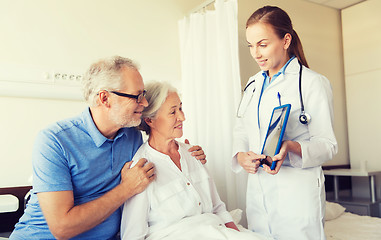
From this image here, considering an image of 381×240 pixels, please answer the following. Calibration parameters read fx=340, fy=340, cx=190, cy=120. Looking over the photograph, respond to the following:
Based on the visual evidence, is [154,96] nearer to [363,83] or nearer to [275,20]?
[275,20]

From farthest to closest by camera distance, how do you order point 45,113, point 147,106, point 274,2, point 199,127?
1. point 274,2
2. point 199,127
3. point 45,113
4. point 147,106

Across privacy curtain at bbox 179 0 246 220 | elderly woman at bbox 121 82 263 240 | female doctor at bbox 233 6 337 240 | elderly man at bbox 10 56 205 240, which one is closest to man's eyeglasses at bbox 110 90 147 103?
elderly man at bbox 10 56 205 240

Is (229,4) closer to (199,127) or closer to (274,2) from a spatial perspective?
(199,127)

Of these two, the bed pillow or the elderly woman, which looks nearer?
the elderly woman

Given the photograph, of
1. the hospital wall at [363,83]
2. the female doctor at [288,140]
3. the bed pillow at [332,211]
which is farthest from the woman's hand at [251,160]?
the hospital wall at [363,83]

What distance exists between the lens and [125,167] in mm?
1528

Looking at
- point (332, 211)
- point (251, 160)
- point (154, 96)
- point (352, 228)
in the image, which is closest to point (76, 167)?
point (154, 96)

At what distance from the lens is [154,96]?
1.67 m

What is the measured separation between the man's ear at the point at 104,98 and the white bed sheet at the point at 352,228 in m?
1.61

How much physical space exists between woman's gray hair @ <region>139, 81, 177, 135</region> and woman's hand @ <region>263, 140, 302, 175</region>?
0.59 metres

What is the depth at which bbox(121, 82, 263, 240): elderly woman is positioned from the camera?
140cm

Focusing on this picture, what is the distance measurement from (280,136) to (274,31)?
0.49 m

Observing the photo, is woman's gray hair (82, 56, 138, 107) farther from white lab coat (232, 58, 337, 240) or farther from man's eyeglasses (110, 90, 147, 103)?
white lab coat (232, 58, 337, 240)

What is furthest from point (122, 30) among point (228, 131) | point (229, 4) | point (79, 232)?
point (79, 232)
